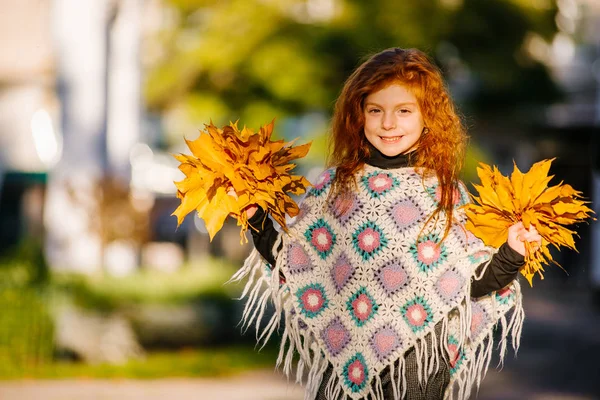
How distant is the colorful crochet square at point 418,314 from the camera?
336 centimetres

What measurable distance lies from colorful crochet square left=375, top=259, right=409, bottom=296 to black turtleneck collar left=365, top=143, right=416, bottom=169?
0.39 metres

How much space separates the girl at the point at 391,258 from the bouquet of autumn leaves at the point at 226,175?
0.13 meters

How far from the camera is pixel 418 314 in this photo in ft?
11.1

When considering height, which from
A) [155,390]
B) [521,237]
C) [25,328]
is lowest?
[155,390]

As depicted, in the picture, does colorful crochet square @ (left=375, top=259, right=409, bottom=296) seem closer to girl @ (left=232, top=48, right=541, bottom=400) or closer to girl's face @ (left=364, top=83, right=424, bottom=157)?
girl @ (left=232, top=48, right=541, bottom=400)

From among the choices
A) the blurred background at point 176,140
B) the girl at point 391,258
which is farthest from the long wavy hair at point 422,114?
the blurred background at point 176,140

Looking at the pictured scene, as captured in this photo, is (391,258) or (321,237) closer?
(391,258)

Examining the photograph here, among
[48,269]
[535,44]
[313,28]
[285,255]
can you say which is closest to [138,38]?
[313,28]

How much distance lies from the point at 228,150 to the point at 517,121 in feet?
43.2

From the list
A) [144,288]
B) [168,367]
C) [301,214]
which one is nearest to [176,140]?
[144,288]

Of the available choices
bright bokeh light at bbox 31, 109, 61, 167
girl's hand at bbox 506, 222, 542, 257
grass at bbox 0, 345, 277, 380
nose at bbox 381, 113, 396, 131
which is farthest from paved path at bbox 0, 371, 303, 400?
bright bokeh light at bbox 31, 109, 61, 167

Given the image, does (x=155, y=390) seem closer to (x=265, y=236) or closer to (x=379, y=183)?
(x=265, y=236)

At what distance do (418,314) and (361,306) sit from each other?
225mm

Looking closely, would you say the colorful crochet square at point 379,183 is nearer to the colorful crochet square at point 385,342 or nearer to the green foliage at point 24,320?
the colorful crochet square at point 385,342
